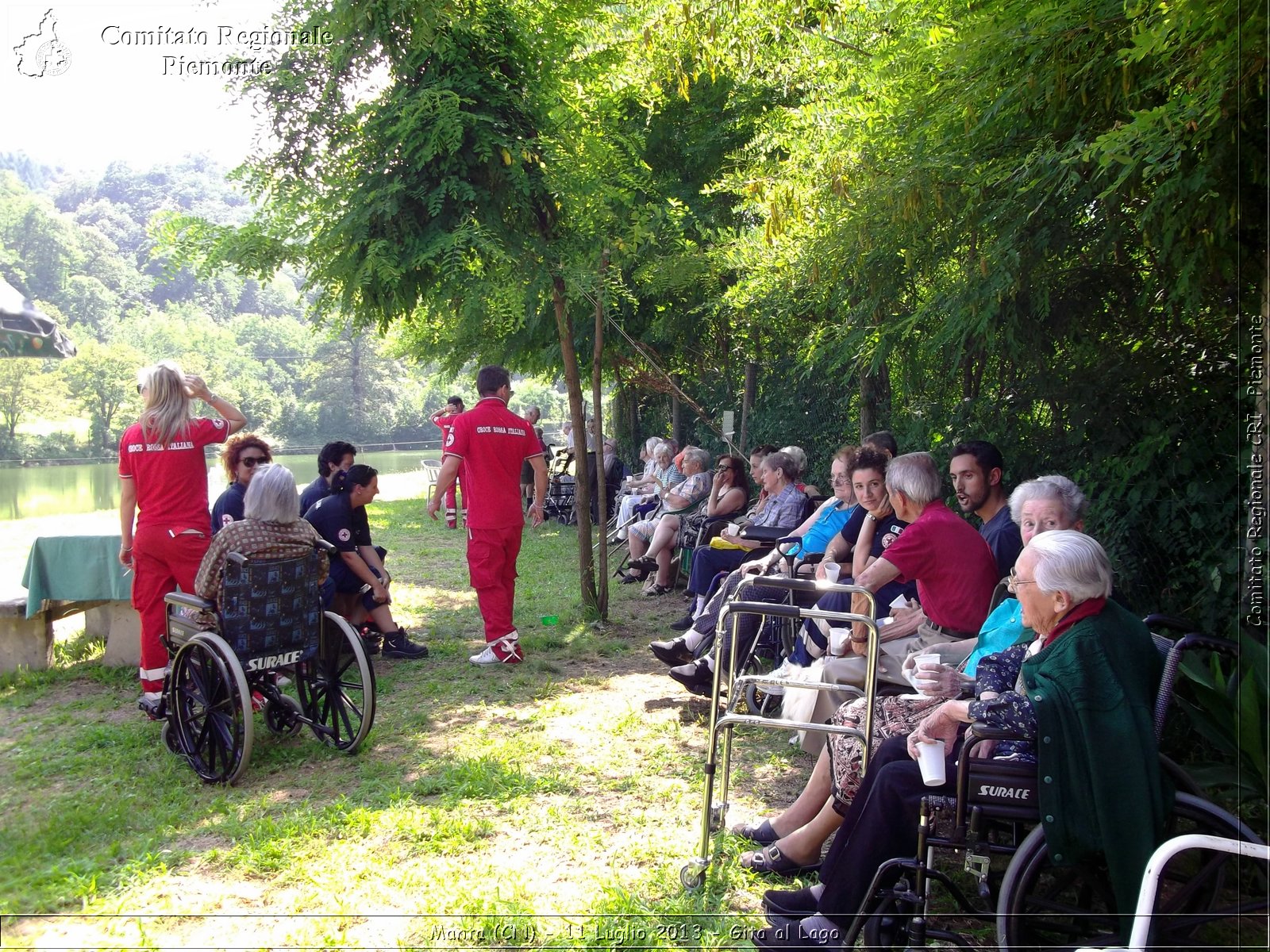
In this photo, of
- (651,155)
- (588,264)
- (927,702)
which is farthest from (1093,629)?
(651,155)

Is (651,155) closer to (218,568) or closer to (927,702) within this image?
(218,568)

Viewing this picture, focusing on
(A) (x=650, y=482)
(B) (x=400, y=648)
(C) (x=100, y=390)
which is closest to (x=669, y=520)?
(A) (x=650, y=482)

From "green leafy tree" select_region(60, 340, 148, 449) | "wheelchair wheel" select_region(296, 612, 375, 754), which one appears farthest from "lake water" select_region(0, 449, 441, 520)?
"wheelchair wheel" select_region(296, 612, 375, 754)

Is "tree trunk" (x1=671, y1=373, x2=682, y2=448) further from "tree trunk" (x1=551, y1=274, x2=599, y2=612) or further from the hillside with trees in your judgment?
"tree trunk" (x1=551, y1=274, x2=599, y2=612)

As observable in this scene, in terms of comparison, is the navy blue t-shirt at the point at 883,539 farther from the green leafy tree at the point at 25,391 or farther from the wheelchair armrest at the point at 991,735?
the green leafy tree at the point at 25,391

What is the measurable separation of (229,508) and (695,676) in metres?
3.06

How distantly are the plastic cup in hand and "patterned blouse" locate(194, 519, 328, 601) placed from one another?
313 centimetres

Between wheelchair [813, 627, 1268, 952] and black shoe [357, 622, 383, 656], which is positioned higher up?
wheelchair [813, 627, 1268, 952]

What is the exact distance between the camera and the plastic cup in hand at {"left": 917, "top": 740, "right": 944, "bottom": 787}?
278cm

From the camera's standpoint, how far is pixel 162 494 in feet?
17.2

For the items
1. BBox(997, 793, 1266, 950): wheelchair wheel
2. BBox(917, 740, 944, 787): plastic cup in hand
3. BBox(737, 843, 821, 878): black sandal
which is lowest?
BBox(737, 843, 821, 878): black sandal

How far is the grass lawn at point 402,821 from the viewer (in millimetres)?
3229

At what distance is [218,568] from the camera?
4.54 m

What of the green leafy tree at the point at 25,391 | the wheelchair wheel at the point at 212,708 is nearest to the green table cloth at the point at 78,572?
the wheelchair wheel at the point at 212,708
